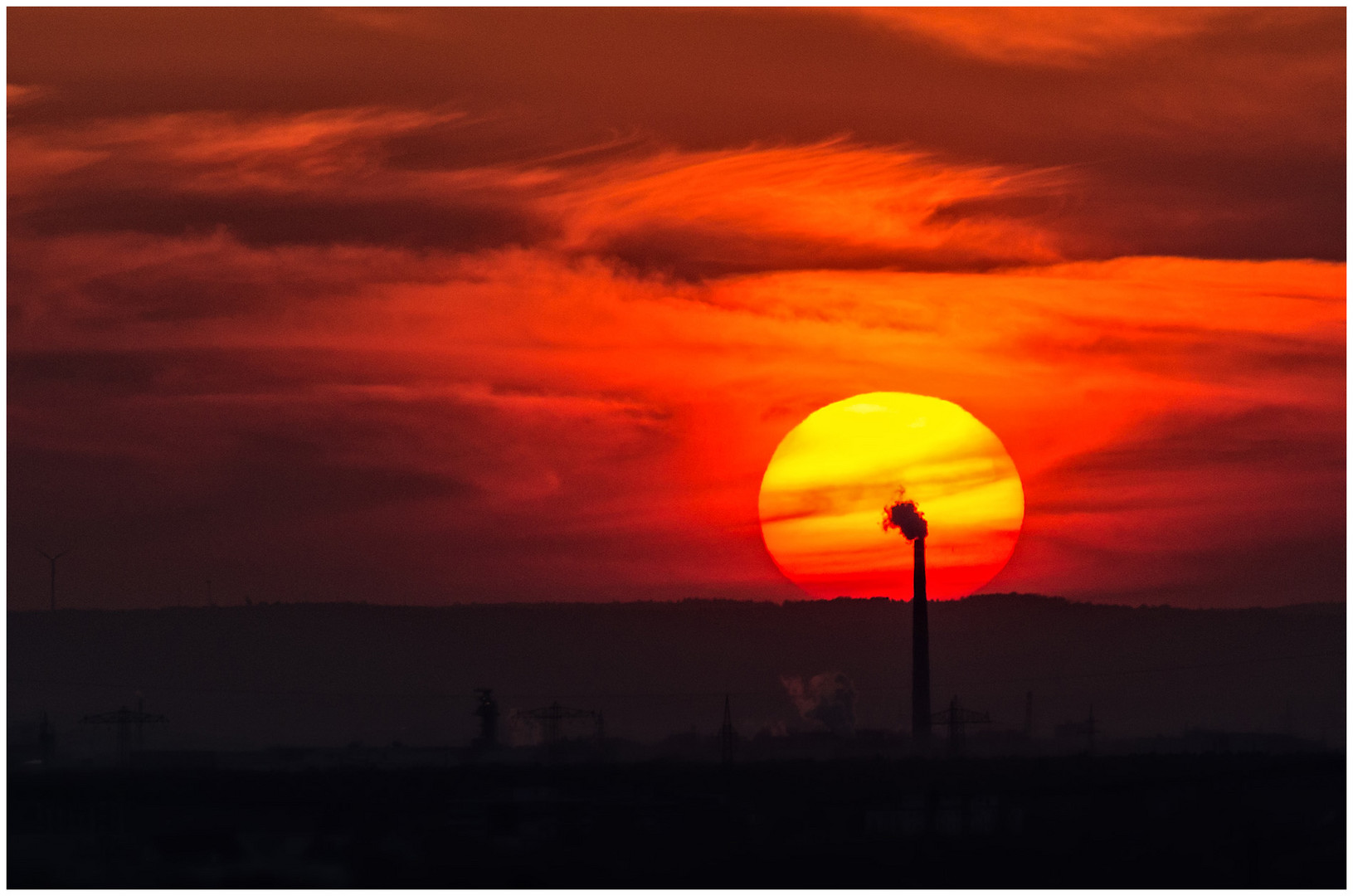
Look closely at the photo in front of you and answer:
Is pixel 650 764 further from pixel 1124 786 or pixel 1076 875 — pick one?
pixel 1076 875

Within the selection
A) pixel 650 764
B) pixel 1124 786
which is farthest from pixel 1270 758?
pixel 650 764

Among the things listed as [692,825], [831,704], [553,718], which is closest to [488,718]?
[553,718]

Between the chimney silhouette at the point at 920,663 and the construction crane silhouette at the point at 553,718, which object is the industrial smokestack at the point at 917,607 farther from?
the construction crane silhouette at the point at 553,718

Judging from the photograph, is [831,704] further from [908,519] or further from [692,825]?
[692,825]

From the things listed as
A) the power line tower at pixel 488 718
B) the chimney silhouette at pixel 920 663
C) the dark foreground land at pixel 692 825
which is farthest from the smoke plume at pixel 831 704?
the dark foreground land at pixel 692 825

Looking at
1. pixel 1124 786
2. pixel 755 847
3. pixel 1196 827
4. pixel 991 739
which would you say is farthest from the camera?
pixel 991 739

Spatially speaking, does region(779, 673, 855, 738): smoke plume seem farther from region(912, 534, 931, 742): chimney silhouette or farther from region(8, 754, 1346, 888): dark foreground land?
region(8, 754, 1346, 888): dark foreground land
